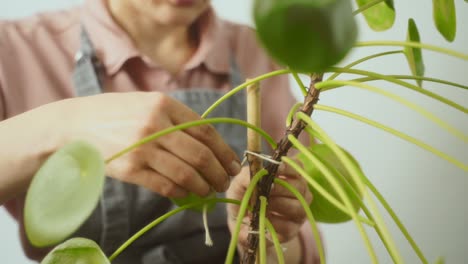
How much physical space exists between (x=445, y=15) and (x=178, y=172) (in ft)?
0.68

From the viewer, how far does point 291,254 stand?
694 millimetres

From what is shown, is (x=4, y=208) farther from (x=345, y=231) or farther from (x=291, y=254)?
(x=345, y=231)

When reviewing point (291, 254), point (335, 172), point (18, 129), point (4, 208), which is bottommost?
point (4, 208)

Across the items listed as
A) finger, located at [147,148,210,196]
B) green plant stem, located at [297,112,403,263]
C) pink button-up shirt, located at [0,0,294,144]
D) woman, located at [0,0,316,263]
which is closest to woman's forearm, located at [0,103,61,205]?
woman, located at [0,0,316,263]

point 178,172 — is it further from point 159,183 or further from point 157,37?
point 157,37

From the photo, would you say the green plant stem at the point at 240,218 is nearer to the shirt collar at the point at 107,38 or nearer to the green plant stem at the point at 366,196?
the green plant stem at the point at 366,196

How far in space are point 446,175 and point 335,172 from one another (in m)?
0.63

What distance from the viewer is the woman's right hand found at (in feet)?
1.03

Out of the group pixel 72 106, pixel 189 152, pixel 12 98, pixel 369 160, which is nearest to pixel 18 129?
pixel 72 106

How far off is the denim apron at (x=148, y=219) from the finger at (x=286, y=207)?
0.42 m

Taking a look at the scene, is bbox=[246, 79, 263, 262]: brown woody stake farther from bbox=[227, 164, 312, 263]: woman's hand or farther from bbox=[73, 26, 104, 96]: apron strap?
bbox=[73, 26, 104, 96]: apron strap

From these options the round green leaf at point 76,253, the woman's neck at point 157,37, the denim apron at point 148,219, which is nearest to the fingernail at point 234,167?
the round green leaf at point 76,253

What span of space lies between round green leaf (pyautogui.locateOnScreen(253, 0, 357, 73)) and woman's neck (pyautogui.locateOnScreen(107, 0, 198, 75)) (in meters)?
0.70

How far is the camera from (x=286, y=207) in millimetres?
369
